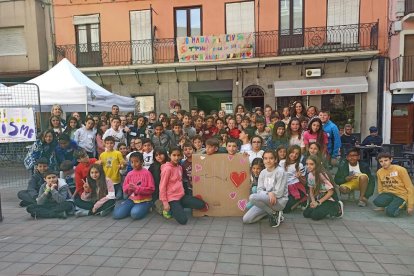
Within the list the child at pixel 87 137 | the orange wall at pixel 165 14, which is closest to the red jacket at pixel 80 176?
the child at pixel 87 137

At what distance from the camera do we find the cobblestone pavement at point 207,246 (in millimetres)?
3521

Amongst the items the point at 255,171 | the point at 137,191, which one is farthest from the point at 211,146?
the point at 137,191

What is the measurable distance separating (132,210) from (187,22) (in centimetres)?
1185

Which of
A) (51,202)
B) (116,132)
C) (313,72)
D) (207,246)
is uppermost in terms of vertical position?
(313,72)

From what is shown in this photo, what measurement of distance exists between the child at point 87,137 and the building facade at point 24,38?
33.9 ft

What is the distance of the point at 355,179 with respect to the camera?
238 inches

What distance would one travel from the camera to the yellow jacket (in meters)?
5.22

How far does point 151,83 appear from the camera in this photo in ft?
49.8

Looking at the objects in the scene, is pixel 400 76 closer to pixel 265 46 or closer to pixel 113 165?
pixel 265 46

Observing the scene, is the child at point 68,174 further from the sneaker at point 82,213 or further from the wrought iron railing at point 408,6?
the wrought iron railing at point 408,6

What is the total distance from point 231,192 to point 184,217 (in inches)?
36.8

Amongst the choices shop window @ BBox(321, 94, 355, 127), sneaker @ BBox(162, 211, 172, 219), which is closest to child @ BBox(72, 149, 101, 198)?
sneaker @ BBox(162, 211, 172, 219)

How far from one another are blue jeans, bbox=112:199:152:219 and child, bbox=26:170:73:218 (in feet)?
3.10

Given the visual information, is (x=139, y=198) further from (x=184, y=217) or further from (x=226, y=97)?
(x=226, y=97)
